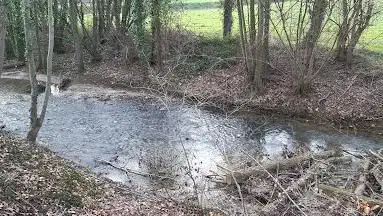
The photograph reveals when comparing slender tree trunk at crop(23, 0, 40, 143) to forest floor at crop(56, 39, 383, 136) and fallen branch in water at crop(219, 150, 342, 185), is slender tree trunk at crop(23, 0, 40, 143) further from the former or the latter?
fallen branch in water at crop(219, 150, 342, 185)

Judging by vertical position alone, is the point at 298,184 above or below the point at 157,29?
below

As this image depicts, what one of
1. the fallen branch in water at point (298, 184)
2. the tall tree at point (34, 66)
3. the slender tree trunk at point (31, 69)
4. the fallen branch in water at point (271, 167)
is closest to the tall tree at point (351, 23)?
the fallen branch in water at point (271, 167)

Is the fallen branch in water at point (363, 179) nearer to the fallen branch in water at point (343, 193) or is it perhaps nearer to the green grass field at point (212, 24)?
the fallen branch in water at point (343, 193)

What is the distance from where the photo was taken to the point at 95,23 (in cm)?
3047

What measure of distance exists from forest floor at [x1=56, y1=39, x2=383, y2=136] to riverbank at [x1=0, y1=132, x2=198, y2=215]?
5.86 metres

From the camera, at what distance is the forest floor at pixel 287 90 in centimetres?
1962

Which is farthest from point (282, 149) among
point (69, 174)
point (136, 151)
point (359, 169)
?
point (69, 174)

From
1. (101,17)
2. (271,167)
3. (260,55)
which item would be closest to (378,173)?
(271,167)

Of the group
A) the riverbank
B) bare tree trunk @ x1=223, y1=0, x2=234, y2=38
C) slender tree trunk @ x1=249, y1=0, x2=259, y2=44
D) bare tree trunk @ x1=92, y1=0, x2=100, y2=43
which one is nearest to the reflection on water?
the riverbank

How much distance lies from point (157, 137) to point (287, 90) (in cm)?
741

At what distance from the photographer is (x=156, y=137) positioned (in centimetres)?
1764

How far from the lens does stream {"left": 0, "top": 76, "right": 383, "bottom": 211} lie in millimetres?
14398

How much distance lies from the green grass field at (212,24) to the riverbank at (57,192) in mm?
14527

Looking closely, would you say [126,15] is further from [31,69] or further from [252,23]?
[31,69]
